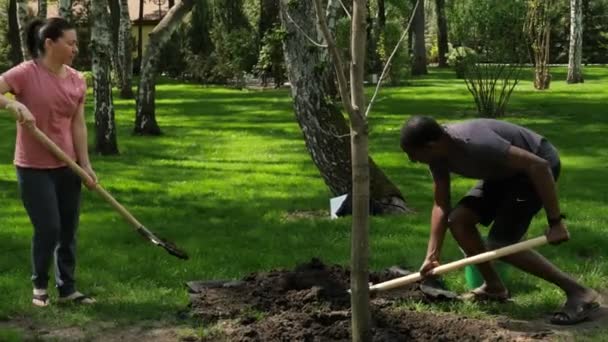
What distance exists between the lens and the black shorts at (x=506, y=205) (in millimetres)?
5184

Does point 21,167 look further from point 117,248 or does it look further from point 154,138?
point 154,138

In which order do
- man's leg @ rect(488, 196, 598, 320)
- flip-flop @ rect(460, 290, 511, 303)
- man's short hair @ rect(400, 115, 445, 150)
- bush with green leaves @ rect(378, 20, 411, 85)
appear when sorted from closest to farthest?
man's short hair @ rect(400, 115, 445, 150), man's leg @ rect(488, 196, 598, 320), flip-flop @ rect(460, 290, 511, 303), bush with green leaves @ rect(378, 20, 411, 85)

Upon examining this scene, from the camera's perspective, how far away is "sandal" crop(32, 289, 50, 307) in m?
5.66

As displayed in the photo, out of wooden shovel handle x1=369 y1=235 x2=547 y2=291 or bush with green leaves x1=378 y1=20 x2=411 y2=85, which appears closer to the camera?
wooden shovel handle x1=369 y1=235 x2=547 y2=291

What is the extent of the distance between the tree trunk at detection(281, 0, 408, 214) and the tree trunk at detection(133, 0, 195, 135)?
26.0 ft

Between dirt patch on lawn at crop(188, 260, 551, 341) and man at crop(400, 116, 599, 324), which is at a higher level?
man at crop(400, 116, 599, 324)

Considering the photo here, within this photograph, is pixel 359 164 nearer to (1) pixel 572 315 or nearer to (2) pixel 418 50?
(1) pixel 572 315

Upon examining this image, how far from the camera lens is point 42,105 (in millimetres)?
5363

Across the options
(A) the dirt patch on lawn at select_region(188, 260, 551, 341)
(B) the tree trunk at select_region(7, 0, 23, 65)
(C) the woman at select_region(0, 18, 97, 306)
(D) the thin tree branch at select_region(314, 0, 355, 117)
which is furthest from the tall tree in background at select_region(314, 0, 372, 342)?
(B) the tree trunk at select_region(7, 0, 23, 65)

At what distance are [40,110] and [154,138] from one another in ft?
38.0

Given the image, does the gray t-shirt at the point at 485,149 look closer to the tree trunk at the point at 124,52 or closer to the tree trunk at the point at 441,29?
the tree trunk at the point at 124,52

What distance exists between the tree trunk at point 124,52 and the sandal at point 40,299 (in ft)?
65.3

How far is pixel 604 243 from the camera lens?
733cm

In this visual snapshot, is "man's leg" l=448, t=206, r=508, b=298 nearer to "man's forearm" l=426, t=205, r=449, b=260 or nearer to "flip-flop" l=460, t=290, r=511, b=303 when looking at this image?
"man's forearm" l=426, t=205, r=449, b=260
